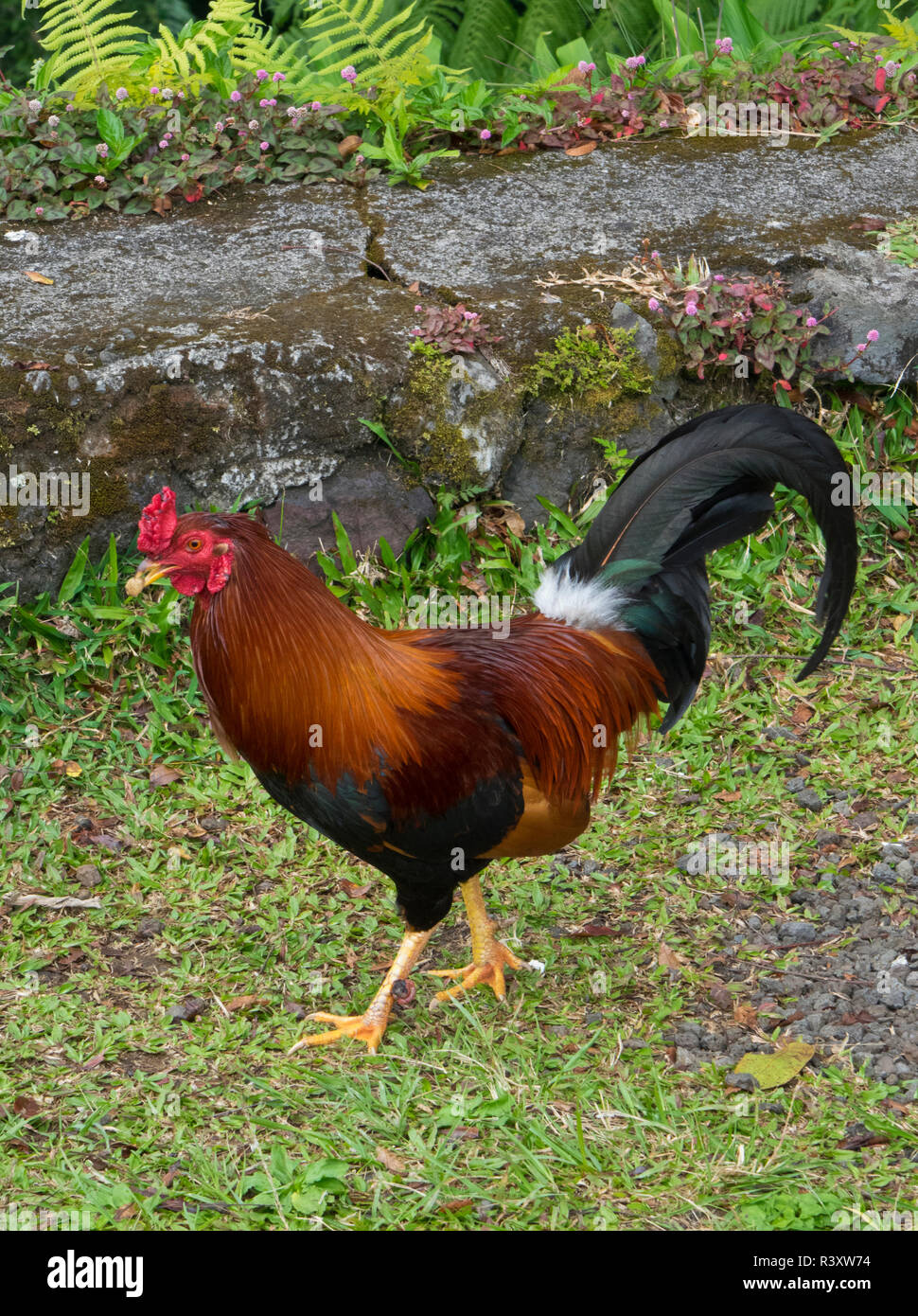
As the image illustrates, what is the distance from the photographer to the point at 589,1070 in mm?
3604

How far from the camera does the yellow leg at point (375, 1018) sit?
3.72 m

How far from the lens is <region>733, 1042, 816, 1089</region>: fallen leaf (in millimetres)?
3461

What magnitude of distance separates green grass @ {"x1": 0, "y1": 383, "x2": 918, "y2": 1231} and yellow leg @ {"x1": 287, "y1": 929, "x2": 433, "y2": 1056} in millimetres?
47

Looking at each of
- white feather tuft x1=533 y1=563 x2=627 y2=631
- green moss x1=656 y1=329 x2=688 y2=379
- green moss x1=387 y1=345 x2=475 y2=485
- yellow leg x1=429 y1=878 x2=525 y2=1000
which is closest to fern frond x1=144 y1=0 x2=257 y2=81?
green moss x1=387 y1=345 x2=475 y2=485

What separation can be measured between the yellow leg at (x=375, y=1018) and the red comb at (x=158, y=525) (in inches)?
56.1

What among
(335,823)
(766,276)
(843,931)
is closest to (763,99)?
(766,276)

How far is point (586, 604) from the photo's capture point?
3.80 meters

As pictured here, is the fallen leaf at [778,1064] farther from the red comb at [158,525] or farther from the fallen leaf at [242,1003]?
→ the red comb at [158,525]

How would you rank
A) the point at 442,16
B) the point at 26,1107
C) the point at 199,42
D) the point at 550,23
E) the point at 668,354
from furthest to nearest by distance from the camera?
the point at 442,16 < the point at 550,23 < the point at 199,42 < the point at 668,354 < the point at 26,1107

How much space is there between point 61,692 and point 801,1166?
3.18 metres

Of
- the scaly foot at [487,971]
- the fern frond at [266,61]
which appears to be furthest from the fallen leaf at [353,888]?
the fern frond at [266,61]

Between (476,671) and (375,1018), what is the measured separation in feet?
3.57

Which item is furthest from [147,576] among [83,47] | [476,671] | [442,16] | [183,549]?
[442,16]

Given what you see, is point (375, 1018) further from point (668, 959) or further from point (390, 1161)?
point (668, 959)
